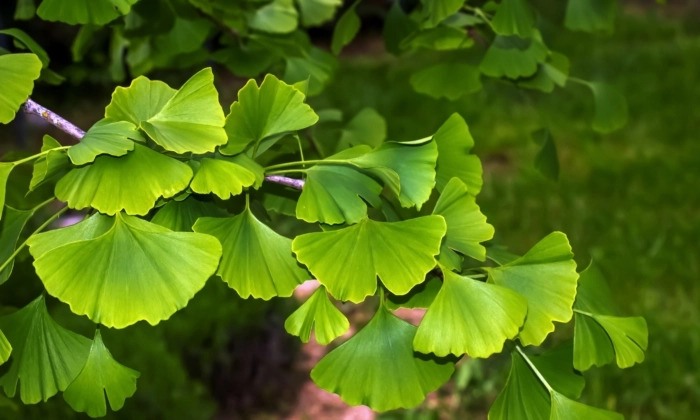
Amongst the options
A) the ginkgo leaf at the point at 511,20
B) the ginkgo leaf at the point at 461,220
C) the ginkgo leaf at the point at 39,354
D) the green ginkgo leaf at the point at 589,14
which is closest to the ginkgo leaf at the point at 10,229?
the ginkgo leaf at the point at 39,354

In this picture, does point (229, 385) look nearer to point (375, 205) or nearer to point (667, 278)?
point (667, 278)

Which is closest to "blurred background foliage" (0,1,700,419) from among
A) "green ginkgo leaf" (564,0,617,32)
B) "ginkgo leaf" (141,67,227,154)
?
"green ginkgo leaf" (564,0,617,32)

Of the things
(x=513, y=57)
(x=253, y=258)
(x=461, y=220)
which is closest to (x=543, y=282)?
(x=461, y=220)

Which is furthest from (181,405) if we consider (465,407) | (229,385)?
(465,407)

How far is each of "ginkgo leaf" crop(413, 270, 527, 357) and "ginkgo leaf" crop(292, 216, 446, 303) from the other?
0.10ft

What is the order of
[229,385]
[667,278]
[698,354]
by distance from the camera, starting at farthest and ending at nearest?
[667,278] < [229,385] < [698,354]

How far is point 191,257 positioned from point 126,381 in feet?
0.45

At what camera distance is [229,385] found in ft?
6.15

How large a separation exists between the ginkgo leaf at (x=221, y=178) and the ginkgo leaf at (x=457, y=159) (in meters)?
0.16

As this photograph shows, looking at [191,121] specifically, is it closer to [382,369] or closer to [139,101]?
[139,101]

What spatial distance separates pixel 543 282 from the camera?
19.0 inches

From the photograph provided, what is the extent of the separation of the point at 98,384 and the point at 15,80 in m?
0.20

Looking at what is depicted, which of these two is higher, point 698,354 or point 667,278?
point 698,354

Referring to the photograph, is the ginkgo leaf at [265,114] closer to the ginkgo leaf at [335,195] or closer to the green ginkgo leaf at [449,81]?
the ginkgo leaf at [335,195]
